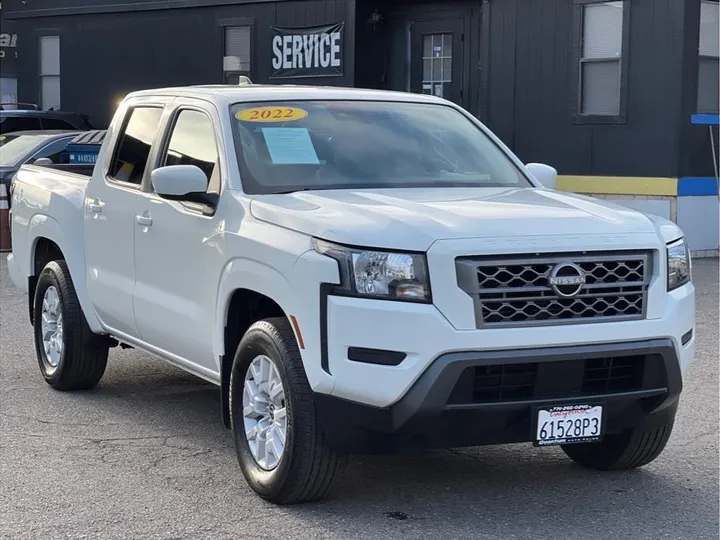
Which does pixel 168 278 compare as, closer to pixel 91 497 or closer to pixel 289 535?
pixel 91 497

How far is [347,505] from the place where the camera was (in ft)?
17.7

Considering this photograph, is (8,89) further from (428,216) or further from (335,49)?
(428,216)

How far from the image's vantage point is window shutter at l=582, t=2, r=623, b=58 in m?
Answer: 16.2

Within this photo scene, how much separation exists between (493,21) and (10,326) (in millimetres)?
9428

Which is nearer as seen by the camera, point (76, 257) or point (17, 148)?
point (76, 257)

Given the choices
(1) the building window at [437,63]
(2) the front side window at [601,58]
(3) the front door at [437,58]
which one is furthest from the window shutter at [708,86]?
(1) the building window at [437,63]

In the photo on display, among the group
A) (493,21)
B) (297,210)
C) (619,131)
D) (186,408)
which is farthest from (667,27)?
(297,210)

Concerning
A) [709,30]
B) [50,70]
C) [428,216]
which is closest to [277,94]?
[428,216]

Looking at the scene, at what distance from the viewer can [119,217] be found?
6.90 meters

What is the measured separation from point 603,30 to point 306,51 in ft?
17.8

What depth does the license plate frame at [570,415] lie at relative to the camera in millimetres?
4977

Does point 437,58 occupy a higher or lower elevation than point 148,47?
lower

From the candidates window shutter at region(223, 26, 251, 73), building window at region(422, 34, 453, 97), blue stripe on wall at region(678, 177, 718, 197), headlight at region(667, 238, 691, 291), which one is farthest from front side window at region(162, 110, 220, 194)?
window shutter at region(223, 26, 251, 73)

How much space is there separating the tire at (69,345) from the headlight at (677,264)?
374 centimetres
